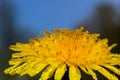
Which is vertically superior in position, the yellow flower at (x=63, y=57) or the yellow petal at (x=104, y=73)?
the yellow flower at (x=63, y=57)

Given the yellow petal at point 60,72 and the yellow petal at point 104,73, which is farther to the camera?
the yellow petal at point 104,73

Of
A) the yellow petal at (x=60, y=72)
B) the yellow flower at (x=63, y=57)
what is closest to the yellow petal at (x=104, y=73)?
the yellow flower at (x=63, y=57)

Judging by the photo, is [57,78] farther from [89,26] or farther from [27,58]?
[89,26]

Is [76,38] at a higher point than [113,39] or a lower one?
lower

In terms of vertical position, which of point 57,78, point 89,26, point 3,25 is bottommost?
point 57,78

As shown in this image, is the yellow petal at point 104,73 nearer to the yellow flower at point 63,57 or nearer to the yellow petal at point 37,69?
the yellow flower at point 63,57

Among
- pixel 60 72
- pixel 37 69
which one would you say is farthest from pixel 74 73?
pixel 37 69

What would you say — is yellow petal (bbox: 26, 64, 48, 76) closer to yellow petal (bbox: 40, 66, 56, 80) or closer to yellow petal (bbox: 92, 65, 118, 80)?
yellow petal (bbox: 40, 66, 56, 80)

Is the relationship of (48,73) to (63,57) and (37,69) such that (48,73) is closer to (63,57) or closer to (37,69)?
(37,69)

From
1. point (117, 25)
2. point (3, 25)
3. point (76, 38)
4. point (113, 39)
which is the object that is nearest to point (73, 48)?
point (76, 38)
